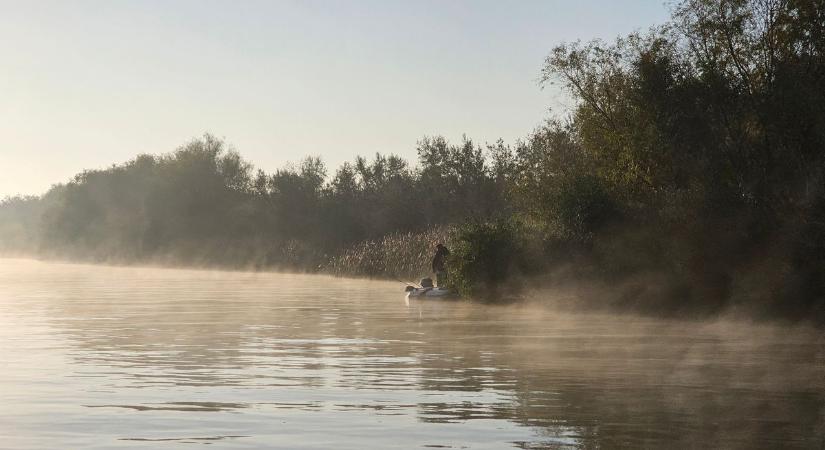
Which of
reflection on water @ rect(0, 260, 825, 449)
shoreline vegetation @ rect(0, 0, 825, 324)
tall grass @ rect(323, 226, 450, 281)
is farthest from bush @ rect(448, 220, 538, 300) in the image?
tall grass @ rect(323, 226, 450, 281)

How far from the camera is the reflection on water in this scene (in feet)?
45.1

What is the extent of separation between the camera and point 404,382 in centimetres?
1881

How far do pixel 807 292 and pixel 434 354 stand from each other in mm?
12401

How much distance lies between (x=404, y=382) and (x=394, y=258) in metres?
43.5

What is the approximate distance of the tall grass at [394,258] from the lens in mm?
58281

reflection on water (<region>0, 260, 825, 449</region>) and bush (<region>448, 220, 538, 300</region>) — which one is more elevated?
bush (<region>448, 220, 538, 300</region>)

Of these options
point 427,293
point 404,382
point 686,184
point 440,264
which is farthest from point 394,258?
point 404,382

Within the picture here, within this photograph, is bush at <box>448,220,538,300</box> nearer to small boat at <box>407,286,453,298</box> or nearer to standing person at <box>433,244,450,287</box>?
small boat at <box>407,286,453,298</box>

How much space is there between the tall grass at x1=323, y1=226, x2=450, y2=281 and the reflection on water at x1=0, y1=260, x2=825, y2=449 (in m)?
22.2

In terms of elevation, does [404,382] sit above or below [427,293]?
below

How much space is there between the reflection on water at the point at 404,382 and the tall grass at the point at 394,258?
22.2 metres

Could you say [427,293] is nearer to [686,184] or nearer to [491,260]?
[491,260]

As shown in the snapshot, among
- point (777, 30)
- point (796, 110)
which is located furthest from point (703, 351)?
point (777, 30)

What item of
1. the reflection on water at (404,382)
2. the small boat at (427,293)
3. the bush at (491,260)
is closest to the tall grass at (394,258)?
the small boat at (427,293)
